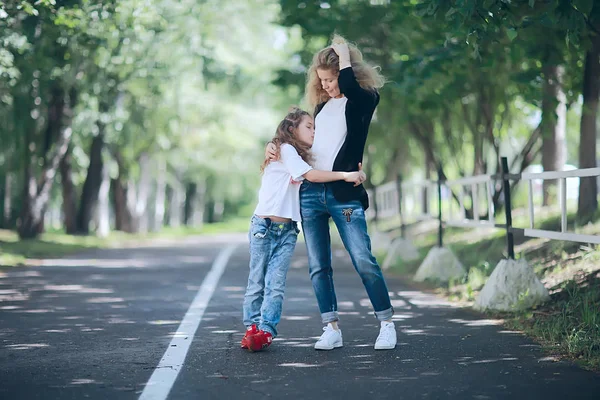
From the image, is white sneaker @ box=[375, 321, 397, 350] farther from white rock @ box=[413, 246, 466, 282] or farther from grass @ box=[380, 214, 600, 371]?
white rock @ box=[413, 246, 466, 282]

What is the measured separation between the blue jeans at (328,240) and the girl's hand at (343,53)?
0.86 m

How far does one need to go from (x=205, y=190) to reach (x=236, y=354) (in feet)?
197

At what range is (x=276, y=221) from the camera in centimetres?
652

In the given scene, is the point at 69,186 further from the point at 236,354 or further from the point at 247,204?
the point at 247,204

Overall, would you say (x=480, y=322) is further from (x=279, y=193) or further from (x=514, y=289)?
(x=279, y=193)

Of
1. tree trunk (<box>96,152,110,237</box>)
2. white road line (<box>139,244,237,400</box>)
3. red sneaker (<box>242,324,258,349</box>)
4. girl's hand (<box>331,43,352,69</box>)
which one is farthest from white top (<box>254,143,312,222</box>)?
tree trunk (<box>96,152,110,237</box>)

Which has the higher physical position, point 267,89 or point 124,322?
point 267,89

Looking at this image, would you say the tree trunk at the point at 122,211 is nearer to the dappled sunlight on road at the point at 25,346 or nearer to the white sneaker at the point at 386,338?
the dappled sunlight on road at the point at 25,346

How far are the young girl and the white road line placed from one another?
20.5 inches

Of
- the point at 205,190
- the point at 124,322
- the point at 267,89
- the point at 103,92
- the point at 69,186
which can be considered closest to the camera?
the point at 124,322

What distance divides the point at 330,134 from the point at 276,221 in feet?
2.48

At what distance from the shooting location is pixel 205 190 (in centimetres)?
6594

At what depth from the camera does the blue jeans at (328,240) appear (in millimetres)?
6316

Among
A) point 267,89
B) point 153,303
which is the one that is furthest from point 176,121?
point 153,303
